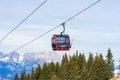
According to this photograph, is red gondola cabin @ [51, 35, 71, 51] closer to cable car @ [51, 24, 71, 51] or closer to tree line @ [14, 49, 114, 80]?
cable car @ [51, 24, 71, 51]

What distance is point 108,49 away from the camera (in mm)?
170000

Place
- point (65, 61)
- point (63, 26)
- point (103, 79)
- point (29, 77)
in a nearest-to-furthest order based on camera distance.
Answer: point (63, 26), point (103, 79), point (65, 61), point (29, 77)

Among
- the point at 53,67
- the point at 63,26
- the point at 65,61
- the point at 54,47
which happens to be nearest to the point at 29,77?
the point at 53,67

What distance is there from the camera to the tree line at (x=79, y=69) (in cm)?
15275

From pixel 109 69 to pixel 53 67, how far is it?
1393 inches

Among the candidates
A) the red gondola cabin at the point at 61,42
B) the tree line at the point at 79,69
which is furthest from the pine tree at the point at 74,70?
the red gondola cabin at the point at 61,42

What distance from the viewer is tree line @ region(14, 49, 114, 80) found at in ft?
501

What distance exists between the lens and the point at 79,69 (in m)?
165

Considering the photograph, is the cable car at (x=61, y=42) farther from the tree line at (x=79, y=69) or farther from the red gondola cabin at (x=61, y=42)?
the tree line at (x=79, y=69)

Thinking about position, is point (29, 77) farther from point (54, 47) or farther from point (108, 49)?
point (54, 47)

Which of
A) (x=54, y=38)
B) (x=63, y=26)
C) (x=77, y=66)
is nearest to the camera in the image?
(x=63, y=26)

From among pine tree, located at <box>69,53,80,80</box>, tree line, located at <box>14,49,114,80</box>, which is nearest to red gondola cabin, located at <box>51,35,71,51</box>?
tree line, located at <box>14,49,114,80</box>

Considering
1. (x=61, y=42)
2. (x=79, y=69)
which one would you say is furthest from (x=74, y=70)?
(x=61, y=42)

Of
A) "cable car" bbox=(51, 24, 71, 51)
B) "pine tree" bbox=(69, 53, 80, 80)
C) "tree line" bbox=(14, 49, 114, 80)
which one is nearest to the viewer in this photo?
"cable car" bbox=(51, 24, 71, 51)
